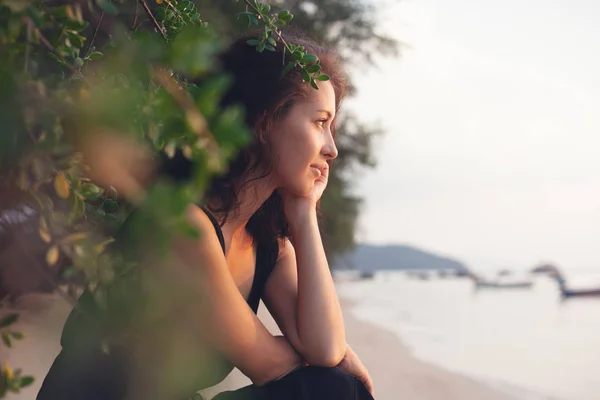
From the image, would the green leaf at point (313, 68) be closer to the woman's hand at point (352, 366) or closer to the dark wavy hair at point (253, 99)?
the dark wavy hair at point (253, 99)

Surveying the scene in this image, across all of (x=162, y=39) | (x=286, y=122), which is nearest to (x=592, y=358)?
(x=286, y=122)

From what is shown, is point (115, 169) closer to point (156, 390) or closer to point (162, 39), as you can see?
point (162, 39)

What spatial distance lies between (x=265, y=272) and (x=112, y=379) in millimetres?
692

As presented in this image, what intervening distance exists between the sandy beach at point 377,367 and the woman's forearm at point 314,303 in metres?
0.51

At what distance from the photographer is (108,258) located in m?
0.79

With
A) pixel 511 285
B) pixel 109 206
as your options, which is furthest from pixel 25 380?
pixel 511 285

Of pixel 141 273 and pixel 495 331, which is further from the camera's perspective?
pixel 495 331

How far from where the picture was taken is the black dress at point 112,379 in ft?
5.64

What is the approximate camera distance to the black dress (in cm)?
172

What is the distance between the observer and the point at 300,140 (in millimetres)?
2041

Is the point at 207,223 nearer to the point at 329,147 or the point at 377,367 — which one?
the point at 329,147

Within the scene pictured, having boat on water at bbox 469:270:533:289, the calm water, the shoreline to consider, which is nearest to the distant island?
boat on water at bbox 469:270:533:289

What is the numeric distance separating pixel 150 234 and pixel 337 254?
17.8 meters

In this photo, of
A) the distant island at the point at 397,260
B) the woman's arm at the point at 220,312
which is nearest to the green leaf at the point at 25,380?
the woman's arm at the point at 220,312
